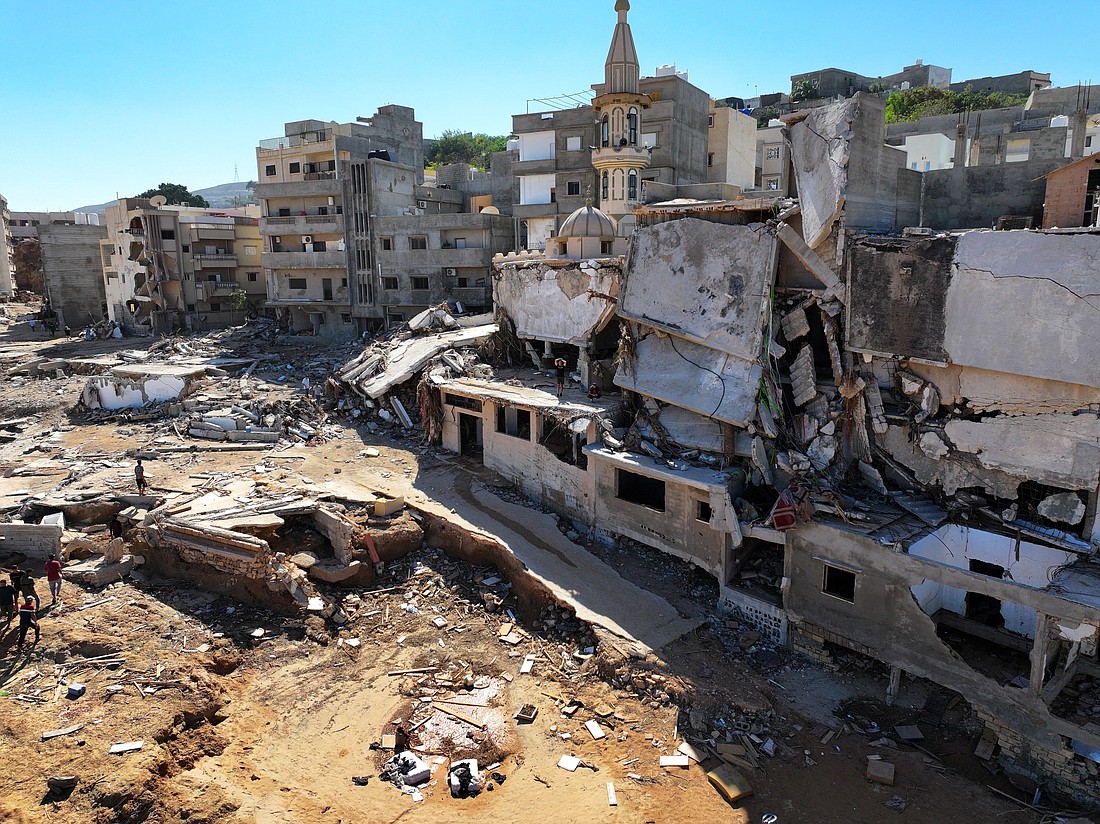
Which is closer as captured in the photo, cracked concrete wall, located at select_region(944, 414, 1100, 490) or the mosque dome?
cracked concrete wall, located at select_region(944, 414, 1100, 490)

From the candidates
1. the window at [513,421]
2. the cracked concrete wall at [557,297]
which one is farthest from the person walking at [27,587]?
the cracked concrete wall at [557,297]

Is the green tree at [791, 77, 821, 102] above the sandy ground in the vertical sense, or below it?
above

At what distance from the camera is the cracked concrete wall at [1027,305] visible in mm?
12211

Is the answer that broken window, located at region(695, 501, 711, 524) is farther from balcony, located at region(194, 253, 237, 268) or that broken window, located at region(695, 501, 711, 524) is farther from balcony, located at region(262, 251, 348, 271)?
balcony, located at region(194, 253, 237, 268)

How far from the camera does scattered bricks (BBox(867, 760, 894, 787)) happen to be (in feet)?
38.7

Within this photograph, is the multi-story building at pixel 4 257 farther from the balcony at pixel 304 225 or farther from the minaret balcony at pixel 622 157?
the minaret balcony at pixel 622 157

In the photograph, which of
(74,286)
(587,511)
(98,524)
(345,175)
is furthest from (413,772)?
(74,286)

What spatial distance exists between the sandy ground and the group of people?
315 mm

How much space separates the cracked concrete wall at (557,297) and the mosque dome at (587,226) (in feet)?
4.45

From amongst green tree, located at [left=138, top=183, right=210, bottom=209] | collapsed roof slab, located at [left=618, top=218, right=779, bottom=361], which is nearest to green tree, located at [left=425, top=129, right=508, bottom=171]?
green tree, located at [left=138, top=183, right=210, bottom=209]

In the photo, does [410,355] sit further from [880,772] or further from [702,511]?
[880,772]

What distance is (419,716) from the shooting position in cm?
1354

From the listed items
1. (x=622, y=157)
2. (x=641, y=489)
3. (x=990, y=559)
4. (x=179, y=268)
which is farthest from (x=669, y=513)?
(x=179, y=268)

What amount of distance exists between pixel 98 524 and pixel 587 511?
12571 millimetres
